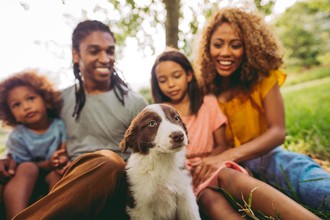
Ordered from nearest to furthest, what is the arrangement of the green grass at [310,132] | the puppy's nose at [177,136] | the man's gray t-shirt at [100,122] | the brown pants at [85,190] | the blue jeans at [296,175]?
the puppy's nose at [177,136] → the brown pants at [85,190] → the blue jeans at [296,175] → the man's gray t-shirt at [100,122] → the green grass at [310,132]

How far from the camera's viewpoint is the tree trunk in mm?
4758

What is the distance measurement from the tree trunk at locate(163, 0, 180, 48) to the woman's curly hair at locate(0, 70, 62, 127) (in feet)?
6.41

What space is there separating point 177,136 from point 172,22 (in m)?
3.09

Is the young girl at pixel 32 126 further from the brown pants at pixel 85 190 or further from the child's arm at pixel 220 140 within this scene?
the child's arm at pixel 220 140

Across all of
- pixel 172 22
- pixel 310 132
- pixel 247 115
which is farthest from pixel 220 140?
pixel 310 132

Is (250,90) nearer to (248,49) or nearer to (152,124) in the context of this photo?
(248,49)

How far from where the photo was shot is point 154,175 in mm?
2377

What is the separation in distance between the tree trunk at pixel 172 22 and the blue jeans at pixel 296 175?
2169 mm

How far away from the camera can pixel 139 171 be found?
238cm

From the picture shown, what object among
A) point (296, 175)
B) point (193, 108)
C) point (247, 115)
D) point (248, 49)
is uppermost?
point (248, 49)

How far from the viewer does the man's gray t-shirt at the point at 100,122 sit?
3249 millimetres

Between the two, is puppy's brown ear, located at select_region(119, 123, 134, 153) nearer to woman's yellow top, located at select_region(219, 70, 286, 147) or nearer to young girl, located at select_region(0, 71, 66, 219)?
young girl, located at select_region(0, 71, 66, 219)

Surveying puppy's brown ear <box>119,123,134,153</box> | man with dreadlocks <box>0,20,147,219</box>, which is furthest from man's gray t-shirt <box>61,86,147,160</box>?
puppy's brown ear <box>119,123,134,153</box>

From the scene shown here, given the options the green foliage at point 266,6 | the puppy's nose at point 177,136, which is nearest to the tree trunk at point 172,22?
the green foliage at point 266,6
